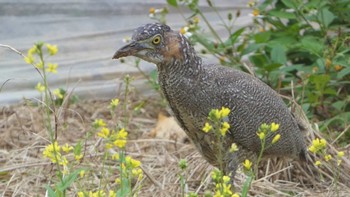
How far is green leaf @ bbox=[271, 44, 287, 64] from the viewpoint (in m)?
6.75

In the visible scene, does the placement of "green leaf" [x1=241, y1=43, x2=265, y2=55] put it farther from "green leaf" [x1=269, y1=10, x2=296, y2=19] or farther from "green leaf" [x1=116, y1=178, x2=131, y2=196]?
"green leaf" [x1=116, y1=178, x2=131, y2=196]

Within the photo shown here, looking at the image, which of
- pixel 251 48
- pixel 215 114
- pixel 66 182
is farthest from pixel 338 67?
pixel 66 182

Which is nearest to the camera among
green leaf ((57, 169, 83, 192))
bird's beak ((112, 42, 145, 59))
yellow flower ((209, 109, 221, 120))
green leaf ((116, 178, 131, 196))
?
yellow flower ((209, 109, 221, 120))

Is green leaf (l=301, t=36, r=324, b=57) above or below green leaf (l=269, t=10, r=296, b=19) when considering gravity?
below

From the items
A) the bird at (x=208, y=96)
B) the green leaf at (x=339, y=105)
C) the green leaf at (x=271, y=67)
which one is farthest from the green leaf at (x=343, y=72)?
the bird at (x=208, y=96)

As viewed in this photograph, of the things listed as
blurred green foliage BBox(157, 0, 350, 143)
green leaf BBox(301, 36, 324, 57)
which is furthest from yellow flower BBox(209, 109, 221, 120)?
green leaf BBox(301, 36, 324, 57)

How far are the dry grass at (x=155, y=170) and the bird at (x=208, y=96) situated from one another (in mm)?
371

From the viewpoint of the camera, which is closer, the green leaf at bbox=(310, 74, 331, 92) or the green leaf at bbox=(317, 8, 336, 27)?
the green leaf at bbox=(310, 74, 331, 92)

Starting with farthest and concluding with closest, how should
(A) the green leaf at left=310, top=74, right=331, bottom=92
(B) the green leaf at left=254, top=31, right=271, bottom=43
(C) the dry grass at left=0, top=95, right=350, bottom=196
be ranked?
1. (B) the green leaf at left=254, top=31, right=271, bottom=43
2. (A) the green leaf at left=310, top=74, right=331, bottom=92
3. (C) the dry grass at left=0, top=95, right=350, bottom=196

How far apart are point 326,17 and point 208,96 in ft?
6.46

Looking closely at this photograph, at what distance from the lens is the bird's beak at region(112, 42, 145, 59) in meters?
4.63

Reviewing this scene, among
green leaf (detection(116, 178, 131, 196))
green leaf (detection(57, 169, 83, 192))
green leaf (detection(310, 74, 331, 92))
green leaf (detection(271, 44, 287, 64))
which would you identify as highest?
green leaf (detection(57, 169, 83, 192))

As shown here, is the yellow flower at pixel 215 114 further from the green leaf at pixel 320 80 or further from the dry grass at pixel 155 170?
the green leaf at pixel 320 80

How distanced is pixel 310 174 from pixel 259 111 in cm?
82
